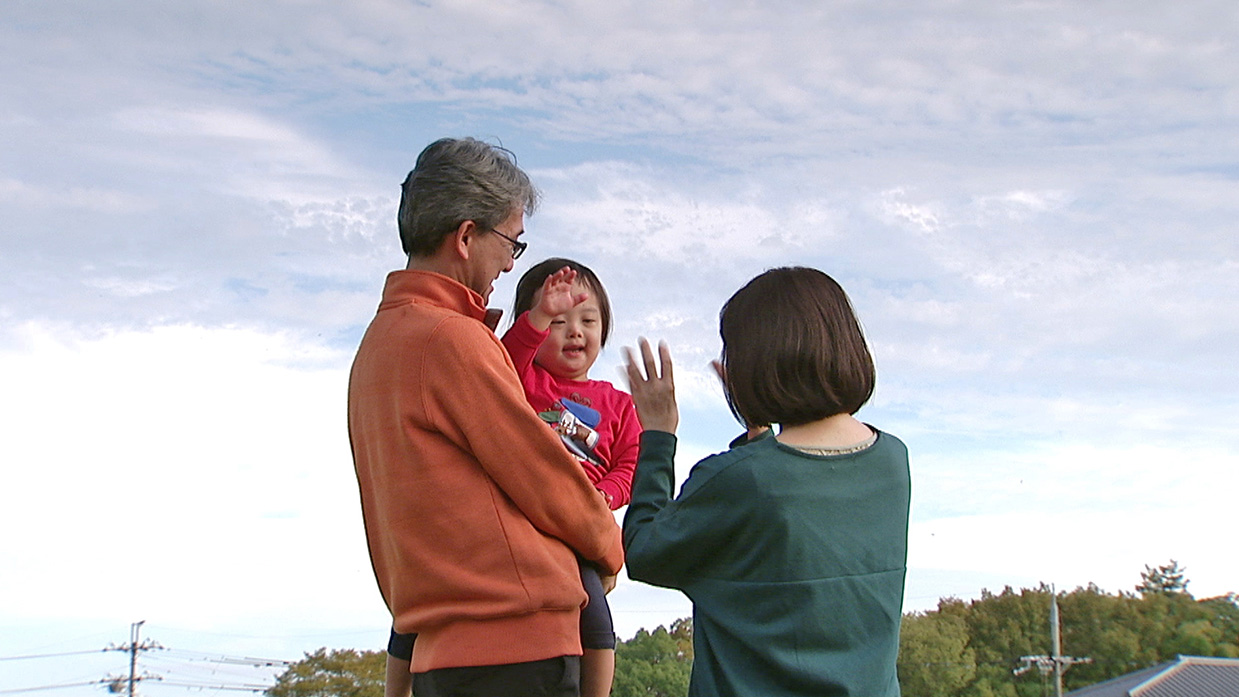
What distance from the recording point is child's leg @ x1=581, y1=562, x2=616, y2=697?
314 cm

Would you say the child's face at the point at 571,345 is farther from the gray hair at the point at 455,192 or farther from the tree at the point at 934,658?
the tree at the point at 934,658

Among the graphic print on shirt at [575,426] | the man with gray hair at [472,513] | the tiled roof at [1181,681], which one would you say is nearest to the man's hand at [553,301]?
the graphic print on shirt at [575,426]

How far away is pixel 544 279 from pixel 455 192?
3.57 feet

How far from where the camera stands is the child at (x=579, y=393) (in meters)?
3.20

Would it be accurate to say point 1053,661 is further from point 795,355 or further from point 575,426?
point 795,355

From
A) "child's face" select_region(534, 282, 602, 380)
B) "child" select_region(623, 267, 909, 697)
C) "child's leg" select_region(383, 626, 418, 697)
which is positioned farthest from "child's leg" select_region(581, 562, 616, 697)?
"child's face" select_region(534, 282, 602, 380)

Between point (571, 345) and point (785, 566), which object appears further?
point (571, 345)

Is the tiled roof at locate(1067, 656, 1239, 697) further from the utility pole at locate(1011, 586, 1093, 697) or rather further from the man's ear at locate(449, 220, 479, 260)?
the man's ear at locate(449, 220, 479, 260)

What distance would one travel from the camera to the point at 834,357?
2.68 m

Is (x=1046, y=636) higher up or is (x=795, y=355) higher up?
(x=1046, y=636)

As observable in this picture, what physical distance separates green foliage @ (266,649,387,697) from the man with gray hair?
3622 cm

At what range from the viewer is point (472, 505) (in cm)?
280

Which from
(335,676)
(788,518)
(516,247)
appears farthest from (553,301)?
(335,676)

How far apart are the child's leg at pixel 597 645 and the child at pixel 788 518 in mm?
394
